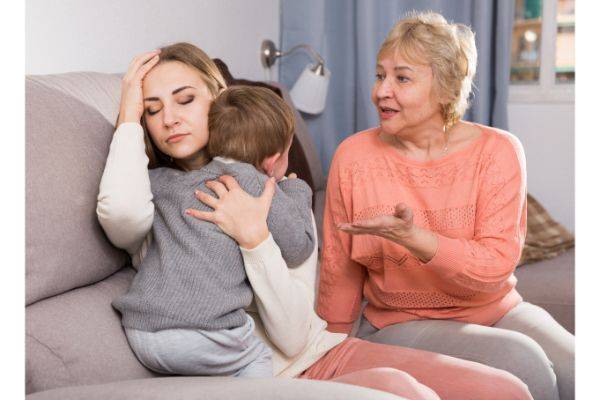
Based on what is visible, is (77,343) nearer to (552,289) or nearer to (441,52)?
(441,52)

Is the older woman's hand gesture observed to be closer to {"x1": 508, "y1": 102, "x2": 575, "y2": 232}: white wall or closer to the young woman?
the young woman

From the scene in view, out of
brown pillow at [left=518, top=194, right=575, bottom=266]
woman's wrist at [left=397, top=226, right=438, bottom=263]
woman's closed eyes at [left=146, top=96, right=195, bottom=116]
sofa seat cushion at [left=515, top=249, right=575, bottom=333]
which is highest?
woman's closed eyes at [left=146, top=96, right=195, bottom=116]

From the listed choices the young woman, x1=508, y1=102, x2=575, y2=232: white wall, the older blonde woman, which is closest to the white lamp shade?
x1=508, y1=102, x2=575, y2=232: white wall

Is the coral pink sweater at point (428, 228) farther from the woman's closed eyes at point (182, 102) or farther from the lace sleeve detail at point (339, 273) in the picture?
the woman's closed eyes at point (182, 102)

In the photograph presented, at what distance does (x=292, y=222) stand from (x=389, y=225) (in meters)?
0.19

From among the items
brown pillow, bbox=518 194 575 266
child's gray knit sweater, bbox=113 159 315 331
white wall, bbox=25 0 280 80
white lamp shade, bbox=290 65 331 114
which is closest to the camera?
child's gray knit sweater, bbox=113 159 315 331

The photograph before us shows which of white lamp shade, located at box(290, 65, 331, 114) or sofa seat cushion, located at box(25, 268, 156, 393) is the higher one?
white lamp shade, located at box(290, 65, 331, 114)

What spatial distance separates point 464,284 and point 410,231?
8.0 inches

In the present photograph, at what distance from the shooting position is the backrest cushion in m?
1.07

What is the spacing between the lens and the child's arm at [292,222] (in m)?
1.24

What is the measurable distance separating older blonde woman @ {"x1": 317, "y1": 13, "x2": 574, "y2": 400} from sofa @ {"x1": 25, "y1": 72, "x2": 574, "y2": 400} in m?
0.51
